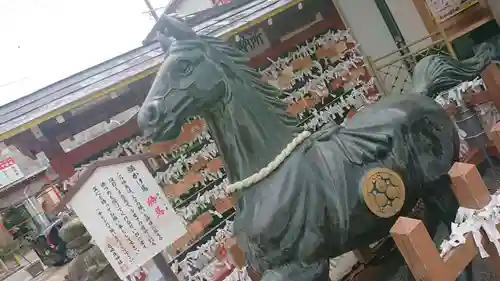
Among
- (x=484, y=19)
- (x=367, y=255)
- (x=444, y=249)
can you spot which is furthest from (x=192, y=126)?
(x=484, y=19)

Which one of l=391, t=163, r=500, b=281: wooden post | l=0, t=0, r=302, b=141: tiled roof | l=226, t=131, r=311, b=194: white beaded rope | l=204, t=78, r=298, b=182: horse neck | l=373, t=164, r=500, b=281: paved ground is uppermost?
l=0, t=0, r=302, b=141: tiled roof

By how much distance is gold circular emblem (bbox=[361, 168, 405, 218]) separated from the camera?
1825 millimetres

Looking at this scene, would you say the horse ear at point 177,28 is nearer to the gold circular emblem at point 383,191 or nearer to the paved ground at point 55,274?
the gold circular emblem at point 383,191

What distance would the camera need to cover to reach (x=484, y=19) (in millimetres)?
4160

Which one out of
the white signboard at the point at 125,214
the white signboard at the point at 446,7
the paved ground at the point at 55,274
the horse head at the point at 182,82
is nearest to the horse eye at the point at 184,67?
the horse head at the point at 182,82

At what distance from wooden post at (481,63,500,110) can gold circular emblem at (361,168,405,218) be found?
2.51 ft

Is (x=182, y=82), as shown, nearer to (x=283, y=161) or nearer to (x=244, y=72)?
(x=244, y=72)

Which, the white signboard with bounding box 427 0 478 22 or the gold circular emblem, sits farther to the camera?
the white signboard with bounding box 427 0 478 22

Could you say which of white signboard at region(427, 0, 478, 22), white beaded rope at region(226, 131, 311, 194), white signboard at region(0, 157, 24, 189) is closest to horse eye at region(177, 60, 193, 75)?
white beaded rope at region(226, 131, 311, 194)

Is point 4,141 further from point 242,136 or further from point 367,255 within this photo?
point 367,255

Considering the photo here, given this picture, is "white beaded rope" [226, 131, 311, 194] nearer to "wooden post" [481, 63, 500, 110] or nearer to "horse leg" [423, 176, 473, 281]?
"horse leg" [423, 176, 473, 281]

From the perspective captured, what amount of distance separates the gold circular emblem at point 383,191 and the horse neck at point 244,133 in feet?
1.16

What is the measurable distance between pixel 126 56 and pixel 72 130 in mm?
1027

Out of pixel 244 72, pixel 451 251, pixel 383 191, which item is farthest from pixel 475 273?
pixel 244 72
